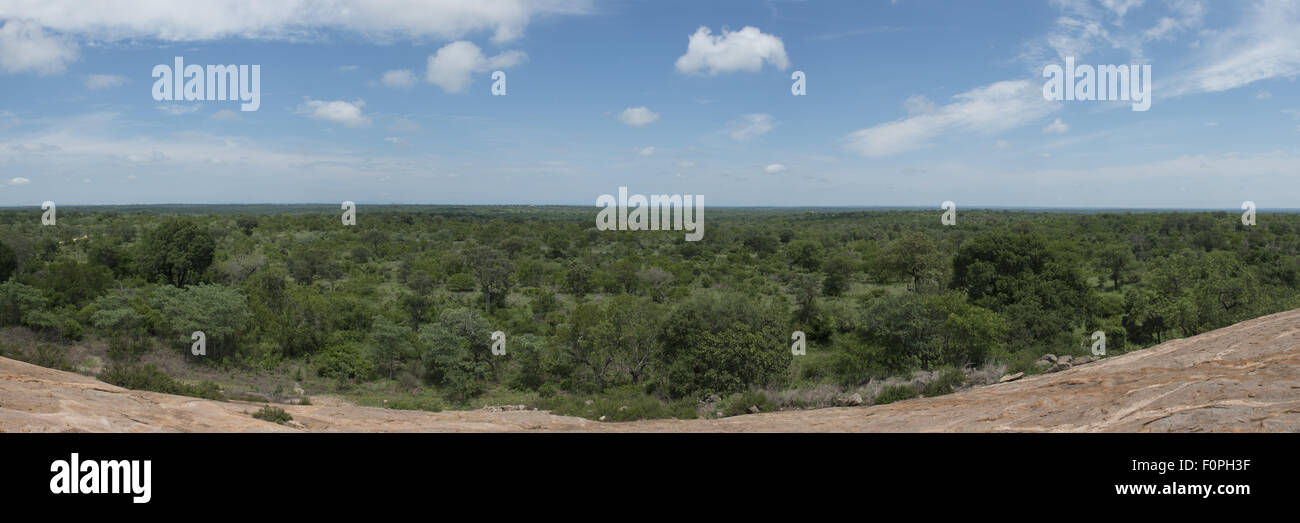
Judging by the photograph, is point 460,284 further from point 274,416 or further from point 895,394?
point 895,394

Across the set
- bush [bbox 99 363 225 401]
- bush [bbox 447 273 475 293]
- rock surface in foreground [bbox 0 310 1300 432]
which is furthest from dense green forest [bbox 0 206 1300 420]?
rock surface in foreground [bbox 0 310 1300 432]

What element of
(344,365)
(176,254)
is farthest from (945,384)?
→ (176,254)

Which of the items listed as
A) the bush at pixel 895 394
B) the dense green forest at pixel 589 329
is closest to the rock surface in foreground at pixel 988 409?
the bush at pixel 895 394

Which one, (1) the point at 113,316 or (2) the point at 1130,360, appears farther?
(1) the point at 113,316

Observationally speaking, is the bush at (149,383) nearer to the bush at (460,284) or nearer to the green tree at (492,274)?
the green tree at (492,274)

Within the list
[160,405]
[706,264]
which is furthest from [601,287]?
[160,405]

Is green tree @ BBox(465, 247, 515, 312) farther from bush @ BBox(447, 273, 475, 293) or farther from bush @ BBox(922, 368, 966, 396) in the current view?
bush @ BBox(922, 368, 966, 396)

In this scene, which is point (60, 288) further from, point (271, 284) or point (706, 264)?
point (706, 264)
